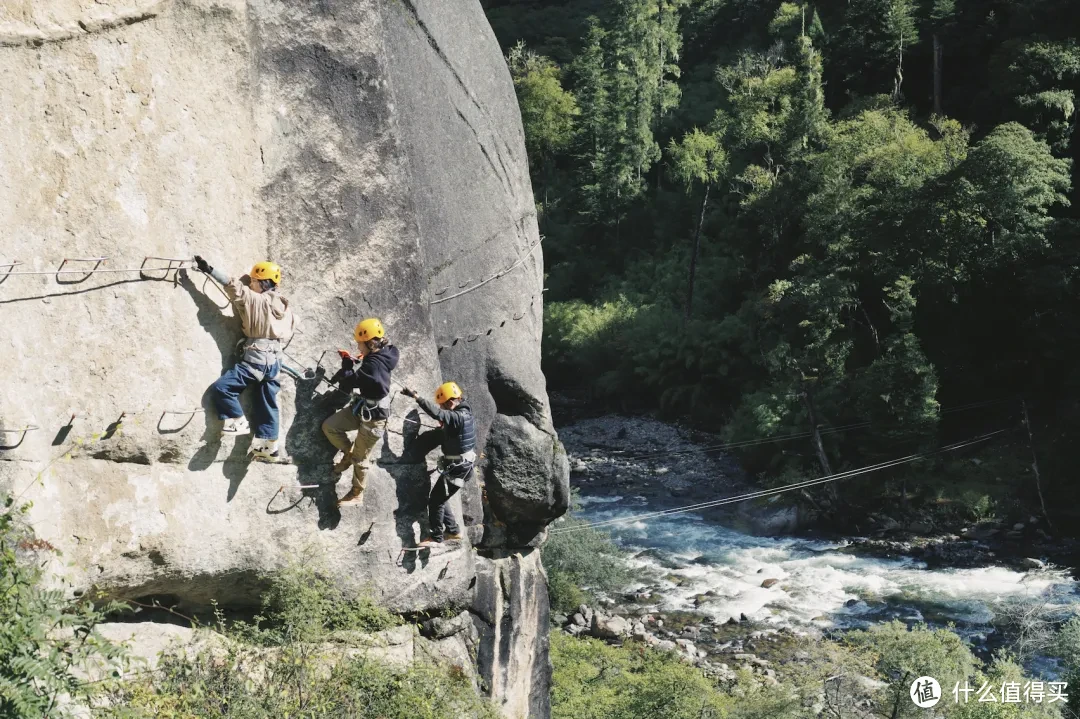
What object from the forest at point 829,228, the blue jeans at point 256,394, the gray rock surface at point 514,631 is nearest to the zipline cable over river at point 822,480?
the forest at point 829,228

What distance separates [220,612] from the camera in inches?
345

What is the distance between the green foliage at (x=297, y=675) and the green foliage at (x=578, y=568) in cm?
1396

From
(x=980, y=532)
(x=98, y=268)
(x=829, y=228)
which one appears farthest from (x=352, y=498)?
(x=829, y=228)

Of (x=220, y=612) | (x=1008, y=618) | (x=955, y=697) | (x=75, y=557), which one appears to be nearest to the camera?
(x=75, y=557)

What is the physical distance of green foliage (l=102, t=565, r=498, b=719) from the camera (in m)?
7.87

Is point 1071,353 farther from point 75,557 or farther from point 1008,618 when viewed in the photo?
point 75,557

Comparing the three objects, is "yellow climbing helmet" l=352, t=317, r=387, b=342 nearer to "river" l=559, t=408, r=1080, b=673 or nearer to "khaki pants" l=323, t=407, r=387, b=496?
"khaki pants" l=323, t=407, r=387, b=496

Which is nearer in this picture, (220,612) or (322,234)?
(220,612)

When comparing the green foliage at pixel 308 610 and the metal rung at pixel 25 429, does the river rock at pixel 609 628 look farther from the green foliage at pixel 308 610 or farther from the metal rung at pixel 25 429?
the metal rung at pixel 25 429

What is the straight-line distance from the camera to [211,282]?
8.81 m

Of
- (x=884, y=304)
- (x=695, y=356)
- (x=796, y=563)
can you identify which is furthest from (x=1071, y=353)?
(x=695, y=356)

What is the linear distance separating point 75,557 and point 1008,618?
19.6 metres

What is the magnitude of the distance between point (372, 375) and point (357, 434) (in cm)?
61

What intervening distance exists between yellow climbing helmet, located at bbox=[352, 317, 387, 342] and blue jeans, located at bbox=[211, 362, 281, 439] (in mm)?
770
